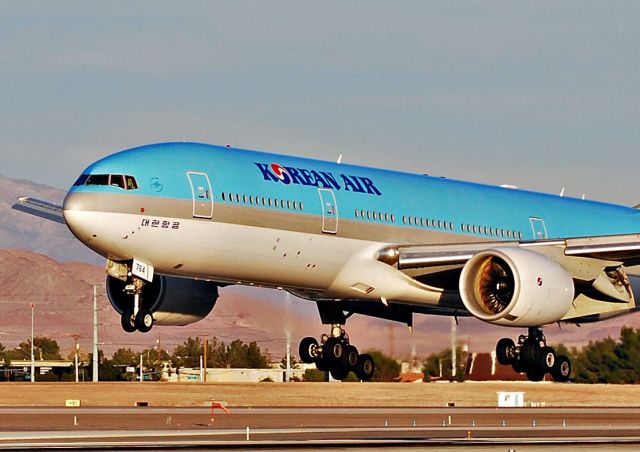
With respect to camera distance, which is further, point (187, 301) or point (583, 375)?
point (583, 375)

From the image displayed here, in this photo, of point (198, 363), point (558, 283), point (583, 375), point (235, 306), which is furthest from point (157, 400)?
point (198, 363)

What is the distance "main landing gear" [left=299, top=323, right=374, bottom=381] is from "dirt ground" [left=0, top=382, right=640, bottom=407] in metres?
22.9

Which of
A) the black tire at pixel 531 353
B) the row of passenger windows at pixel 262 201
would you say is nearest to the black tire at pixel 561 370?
the black tire at pixel 531 353

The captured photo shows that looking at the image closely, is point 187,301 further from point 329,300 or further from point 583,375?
point 583,375

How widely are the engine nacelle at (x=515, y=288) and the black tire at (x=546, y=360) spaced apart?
5.16 metres

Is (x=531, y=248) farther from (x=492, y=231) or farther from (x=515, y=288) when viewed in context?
(x=492, y=231)

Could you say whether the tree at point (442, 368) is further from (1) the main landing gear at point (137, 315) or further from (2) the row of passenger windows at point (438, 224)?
(1) the main landing gear at point (137, 315)

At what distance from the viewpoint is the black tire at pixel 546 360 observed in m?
55.4

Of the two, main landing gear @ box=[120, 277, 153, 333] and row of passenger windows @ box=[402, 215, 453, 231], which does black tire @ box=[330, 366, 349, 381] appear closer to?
row of passenger windows @ box=[402, 215, 453, 231]

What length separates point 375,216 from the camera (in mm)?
52312

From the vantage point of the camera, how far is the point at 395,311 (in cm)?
5853

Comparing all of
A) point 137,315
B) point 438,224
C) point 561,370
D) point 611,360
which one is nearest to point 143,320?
point 137,315

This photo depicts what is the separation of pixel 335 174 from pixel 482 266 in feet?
19.8

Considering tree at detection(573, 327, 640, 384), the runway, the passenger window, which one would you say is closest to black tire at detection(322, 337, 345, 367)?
the runway
